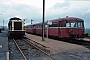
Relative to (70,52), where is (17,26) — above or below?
above

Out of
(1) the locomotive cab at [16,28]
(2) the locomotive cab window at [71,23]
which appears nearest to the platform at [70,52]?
(2) the locomotive cab window at [71,23]

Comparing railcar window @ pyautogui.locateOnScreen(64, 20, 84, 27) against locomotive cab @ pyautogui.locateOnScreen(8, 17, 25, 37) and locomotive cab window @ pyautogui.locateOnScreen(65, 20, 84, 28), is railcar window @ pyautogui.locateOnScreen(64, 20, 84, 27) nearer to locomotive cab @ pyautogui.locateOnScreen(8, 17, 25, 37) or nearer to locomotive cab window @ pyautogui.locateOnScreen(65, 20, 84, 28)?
locomotive cab window @ pyautogui.locateOnScreen(65, 20, 84, 28)

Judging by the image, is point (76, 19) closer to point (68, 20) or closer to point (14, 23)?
point (68, 20)

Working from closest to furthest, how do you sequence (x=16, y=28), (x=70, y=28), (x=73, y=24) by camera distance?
(x=70, y=28) < (x=73, y=24) < (x=16, y=28)

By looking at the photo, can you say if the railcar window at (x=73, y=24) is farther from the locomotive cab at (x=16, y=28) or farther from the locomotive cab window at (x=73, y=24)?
the locomotive cab at (x=16, y=28)

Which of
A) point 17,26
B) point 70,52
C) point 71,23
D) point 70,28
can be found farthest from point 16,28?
point 70,52

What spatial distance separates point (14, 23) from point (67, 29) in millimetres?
10195

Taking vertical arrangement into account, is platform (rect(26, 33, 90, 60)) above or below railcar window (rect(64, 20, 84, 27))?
below

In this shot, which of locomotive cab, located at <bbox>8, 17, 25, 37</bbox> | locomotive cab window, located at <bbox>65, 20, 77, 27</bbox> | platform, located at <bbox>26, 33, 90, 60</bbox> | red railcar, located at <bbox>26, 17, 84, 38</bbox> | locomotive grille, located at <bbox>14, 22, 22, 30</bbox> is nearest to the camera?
platform, located at <bbox>26, 33, 90, 60</bbox>

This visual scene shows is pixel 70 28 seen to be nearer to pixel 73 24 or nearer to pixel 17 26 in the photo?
pixel 73 24

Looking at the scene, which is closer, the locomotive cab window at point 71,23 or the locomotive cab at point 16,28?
the locomotive cab window at point 71,23

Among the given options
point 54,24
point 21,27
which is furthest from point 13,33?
point 54,24

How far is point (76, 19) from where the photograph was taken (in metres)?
23.2

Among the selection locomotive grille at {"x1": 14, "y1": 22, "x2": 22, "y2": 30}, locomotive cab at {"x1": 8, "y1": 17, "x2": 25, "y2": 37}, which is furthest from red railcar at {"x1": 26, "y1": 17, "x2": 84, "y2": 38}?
locomotive grille at {"x1": 14, "y1": 22, "x2": 22, "y2": 30}
